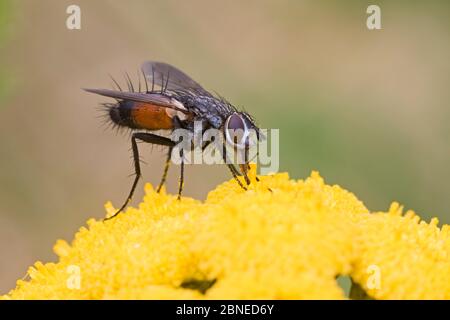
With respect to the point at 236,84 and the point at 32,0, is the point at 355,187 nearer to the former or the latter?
the point at 236,84

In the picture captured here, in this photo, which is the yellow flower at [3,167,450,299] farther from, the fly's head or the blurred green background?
the blurred green background

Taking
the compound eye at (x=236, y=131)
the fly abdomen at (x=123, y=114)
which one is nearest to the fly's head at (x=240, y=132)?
the compound eye at (x=236, y=131)

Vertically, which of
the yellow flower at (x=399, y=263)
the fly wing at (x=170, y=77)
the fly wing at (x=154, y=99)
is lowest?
the yellow flower at (x=399, y=263)

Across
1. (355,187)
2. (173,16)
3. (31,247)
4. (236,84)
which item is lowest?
(31,247)

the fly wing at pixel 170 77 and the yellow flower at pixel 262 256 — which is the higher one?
the fly wing at pixel 170 77

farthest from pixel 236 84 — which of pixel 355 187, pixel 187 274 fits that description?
pixel 187 274

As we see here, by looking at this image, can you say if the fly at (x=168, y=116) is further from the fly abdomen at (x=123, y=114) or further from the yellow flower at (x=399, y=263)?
the yellow flower at (x=399, y=263)

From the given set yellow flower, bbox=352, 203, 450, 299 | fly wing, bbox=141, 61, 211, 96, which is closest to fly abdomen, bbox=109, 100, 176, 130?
fly wing, bbox=141, 61, 211, 96
